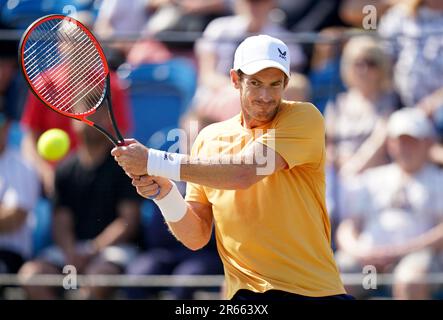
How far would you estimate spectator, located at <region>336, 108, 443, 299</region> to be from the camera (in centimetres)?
721

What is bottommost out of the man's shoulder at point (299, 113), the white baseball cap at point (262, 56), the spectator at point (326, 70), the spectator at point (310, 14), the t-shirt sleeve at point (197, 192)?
the t-shirt sleeve at point (197, 192)

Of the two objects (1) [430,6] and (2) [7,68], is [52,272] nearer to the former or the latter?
(2) [7,68]

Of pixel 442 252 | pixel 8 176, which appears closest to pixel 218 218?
pixel 442 252

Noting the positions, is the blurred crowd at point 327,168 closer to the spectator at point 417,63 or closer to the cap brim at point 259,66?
the spectator at point 417,63

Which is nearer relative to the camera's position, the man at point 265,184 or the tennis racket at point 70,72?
the man at point 265,184

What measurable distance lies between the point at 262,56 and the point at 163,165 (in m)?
0.65

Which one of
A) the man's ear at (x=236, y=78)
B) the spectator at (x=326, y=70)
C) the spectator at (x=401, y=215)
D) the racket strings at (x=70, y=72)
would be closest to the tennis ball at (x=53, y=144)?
the racket strings at (x=70, y=72)

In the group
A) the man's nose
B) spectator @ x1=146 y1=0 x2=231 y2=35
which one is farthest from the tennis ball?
the man's nose

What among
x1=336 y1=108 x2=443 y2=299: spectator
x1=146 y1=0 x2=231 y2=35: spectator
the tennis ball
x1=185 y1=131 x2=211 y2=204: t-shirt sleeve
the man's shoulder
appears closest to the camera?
the man's shoulder

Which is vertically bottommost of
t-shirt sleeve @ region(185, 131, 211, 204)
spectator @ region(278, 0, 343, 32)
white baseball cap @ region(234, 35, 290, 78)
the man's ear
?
t-shirt sleeve @ region(185, 131, 211, 204)

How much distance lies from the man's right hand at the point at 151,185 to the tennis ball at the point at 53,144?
251 centimetres

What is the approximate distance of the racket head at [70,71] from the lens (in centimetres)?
475

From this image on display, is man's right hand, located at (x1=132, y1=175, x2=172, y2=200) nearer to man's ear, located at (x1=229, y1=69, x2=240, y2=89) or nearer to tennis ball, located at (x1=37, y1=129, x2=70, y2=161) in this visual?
man's ear, located at (x1=229, y1=69, x2=240, y2=89)

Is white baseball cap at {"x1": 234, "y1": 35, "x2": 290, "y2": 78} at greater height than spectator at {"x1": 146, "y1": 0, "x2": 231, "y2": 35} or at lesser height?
lesser
